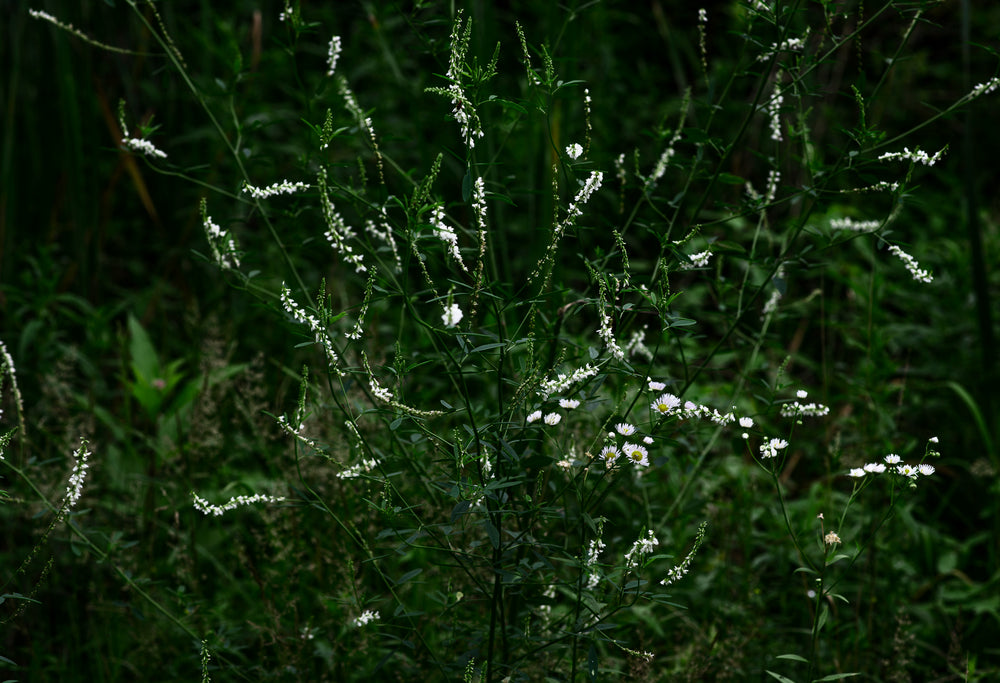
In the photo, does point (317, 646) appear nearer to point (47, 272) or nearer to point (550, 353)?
point (550, 353)

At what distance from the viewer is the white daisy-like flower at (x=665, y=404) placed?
1342mm

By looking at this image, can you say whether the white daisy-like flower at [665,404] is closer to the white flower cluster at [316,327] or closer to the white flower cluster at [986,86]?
the white flower cluster at [316,327]

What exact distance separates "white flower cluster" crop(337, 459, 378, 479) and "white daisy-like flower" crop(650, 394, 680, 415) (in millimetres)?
464

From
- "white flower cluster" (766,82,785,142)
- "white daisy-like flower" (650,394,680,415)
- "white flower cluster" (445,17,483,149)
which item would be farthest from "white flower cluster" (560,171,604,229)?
"white flower cluster" (766,82,785,142)

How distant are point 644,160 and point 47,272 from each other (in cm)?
226

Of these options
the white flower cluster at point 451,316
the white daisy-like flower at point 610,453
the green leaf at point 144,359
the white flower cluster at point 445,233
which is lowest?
the white daisy-like flower at point 610,453

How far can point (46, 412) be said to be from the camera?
242 cm

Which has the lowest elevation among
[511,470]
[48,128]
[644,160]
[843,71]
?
[511,470]

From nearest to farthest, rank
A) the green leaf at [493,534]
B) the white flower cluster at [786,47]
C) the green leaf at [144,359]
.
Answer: the green leaf at [493,534]
the white flower cluster at [786,47]
the green leaf at [144,359]

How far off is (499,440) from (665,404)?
33 cm

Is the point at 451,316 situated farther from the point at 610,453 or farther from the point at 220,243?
the point at 220,243

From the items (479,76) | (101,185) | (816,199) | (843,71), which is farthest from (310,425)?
(843,71)

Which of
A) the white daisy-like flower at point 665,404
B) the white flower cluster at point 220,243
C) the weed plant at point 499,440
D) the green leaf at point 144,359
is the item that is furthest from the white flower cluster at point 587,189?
the green leaf at point 144,359

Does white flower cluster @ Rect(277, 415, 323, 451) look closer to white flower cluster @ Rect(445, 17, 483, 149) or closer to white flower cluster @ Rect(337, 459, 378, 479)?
white flower cluster @ Rect(337, 459, 378, 479)
